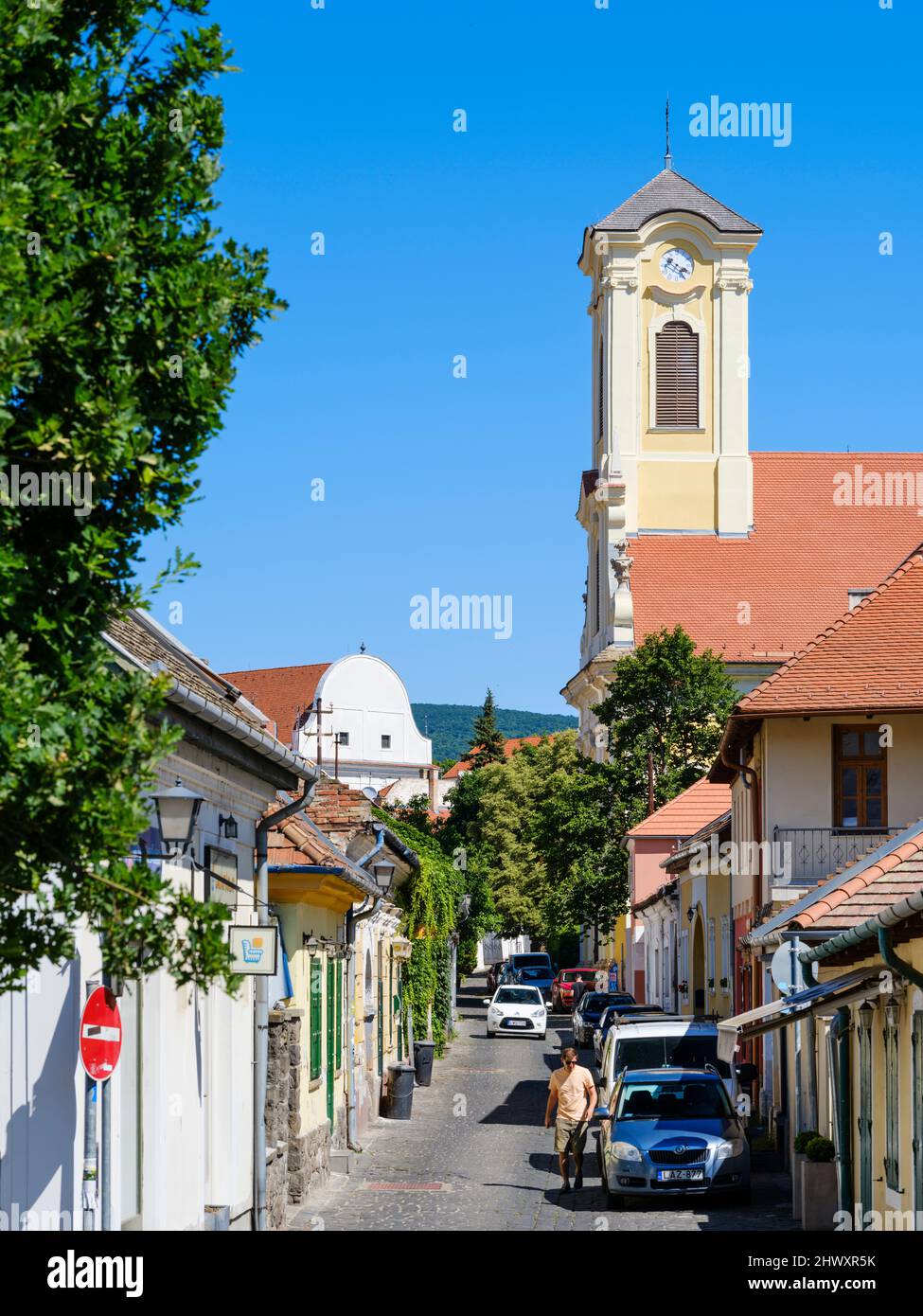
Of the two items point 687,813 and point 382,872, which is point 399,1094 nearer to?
point 382,872

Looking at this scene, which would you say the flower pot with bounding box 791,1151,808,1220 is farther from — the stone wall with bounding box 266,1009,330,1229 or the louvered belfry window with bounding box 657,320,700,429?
the louvered belfry window with bounding box 657,320,700,429

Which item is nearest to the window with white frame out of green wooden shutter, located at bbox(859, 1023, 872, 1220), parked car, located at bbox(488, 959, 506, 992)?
green wooden shutter, located at bbox(859, 1023, 872, 1220)

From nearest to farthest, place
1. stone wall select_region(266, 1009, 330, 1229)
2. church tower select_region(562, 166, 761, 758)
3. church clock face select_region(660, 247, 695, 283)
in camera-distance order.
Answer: stone wall select_region(266, 1009, 330, 1229) → church tower select_region(562, 166, 761, 758) → church clock face select_region(660, 247, 695, 283)

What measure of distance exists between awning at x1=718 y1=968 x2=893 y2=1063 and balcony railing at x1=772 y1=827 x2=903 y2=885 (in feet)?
33.6

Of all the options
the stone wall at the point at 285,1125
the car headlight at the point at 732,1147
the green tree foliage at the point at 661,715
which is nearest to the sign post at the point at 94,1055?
the stone wall at the point at 285,1125

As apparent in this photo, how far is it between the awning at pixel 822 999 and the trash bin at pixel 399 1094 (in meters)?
12.1

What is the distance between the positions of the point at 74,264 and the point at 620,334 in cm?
6564

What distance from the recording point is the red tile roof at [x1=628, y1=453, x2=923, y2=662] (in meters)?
68.4

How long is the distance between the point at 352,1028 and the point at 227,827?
10662 mm

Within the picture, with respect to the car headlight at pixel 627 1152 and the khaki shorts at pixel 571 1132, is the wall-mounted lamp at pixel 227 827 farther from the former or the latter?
the khaki shorts at pixel 571 1132

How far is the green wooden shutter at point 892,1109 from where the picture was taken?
45.1 ft

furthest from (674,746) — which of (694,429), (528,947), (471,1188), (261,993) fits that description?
(528,947)

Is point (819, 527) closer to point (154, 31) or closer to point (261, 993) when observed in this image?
point (261, 993)

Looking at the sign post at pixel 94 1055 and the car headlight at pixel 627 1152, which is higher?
the sign post at pixel 94 1055
